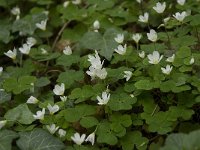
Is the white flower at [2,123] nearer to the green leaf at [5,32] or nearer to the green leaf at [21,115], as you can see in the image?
the green leaf at [21,115]

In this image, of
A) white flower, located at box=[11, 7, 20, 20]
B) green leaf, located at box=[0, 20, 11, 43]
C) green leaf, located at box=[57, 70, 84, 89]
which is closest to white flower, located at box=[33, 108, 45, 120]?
green leaf, located at box=[57, 70, 84, 89]

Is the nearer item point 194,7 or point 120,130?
point 120,130

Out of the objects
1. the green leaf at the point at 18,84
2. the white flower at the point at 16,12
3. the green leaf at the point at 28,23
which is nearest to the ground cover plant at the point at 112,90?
the green leaf at the point at 18,84

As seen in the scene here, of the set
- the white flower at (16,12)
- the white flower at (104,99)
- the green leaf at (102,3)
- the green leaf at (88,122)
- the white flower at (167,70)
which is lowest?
the white flower at (16,12)

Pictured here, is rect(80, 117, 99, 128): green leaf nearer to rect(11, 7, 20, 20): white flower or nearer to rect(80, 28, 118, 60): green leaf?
rect(80, 28, 118, 60): green leaf

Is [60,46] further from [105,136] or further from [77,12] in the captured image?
[105,136]

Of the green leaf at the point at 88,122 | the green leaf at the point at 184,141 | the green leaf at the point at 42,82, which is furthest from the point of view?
the green leaf at the point at 42,82

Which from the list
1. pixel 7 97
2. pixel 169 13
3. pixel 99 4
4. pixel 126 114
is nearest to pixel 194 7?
pixel 169 13
